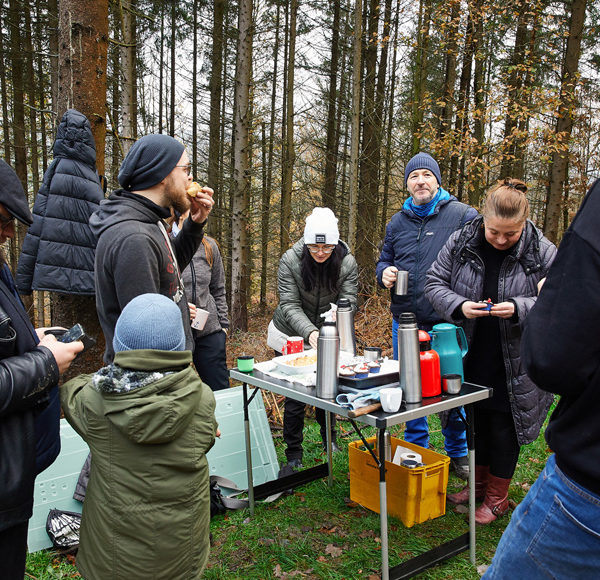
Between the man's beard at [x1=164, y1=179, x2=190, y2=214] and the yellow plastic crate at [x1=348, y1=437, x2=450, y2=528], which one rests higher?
the man's beard at [x1=164, y1=179, x2=190, y2=214]

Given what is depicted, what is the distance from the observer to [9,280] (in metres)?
1.87

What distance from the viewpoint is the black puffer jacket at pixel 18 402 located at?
1.63 meters

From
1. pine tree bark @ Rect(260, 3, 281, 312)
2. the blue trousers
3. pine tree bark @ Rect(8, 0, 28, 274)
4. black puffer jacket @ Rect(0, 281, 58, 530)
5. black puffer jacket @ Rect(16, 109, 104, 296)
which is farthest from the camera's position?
pine tree bark @ Rect(260, 3, 281, 312)

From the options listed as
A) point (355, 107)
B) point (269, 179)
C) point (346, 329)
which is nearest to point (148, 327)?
point (346, 329)

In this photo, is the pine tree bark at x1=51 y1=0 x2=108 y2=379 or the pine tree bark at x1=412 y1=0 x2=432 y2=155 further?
the pine tree bark at x1=412 y1=0 x2=432 y2=155

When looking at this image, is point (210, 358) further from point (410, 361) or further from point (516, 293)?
point (516, 293)

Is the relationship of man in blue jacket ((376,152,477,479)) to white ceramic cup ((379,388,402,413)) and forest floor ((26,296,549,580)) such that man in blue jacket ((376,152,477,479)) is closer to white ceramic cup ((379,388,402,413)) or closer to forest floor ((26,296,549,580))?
forest floor ((26,296,549,580))

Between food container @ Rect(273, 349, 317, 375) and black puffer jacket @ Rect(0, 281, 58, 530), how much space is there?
5.14ft

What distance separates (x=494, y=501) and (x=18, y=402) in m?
3.03

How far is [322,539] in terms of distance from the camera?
10.7ft

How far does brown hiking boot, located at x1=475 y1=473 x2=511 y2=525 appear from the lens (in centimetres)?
334

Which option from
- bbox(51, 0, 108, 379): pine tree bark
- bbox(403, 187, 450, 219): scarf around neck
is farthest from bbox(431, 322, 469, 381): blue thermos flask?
bbox(51, 0, 108, 379): pine tree bark

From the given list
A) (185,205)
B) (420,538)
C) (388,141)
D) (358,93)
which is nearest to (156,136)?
(185,205)

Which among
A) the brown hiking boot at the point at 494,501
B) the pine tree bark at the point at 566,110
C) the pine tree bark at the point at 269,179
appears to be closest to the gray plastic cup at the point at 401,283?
the brown hiking boot at the point at 494,501
